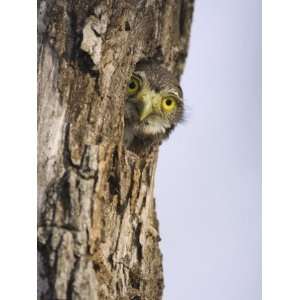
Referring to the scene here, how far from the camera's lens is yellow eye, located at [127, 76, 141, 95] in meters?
1.63

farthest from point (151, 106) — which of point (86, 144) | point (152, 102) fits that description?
point (86, 144)

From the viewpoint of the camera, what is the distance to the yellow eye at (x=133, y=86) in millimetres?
1634

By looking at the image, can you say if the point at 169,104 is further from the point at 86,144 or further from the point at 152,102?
the point at 86,144

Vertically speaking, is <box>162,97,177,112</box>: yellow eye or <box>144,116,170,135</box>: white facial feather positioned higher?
<box>162,97,177,112</box>: yellow eye

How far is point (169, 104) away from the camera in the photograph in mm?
1653

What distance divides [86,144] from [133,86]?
0.61 feet

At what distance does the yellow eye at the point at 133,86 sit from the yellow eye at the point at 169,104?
0.25ft

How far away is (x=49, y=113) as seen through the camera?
1651mm
